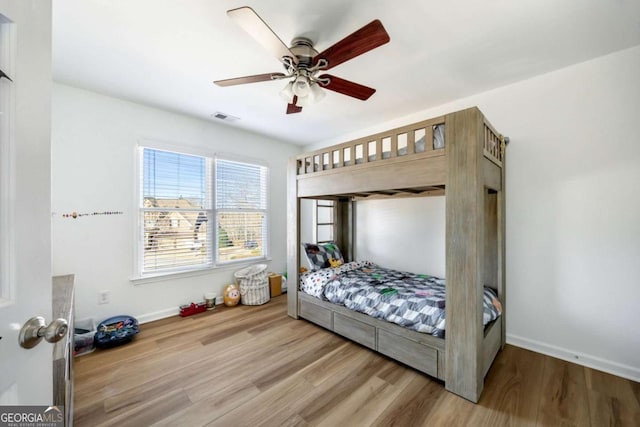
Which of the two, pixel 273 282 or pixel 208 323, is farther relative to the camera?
pixel 273 282

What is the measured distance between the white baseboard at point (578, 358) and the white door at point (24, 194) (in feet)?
10.7

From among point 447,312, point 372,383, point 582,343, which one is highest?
point 447,312

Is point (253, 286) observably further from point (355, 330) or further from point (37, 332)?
point (37, 332)

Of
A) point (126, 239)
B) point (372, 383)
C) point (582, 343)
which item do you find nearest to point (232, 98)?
point (126, 239)

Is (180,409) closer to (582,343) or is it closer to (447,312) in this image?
(447,312)

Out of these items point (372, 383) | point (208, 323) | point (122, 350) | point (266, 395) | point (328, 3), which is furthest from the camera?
point (208, 323)

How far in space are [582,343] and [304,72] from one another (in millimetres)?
3139

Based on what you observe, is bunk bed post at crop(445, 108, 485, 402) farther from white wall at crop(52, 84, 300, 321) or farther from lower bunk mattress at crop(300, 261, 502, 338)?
white wall at crop(52, 84, 300, 321)

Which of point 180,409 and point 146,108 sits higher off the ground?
point 146,108

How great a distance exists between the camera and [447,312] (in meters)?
1.81

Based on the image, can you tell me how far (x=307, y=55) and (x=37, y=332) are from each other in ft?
6.28

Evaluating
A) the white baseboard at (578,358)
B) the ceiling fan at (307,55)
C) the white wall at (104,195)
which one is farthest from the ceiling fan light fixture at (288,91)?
the white baseboard at (578,358)

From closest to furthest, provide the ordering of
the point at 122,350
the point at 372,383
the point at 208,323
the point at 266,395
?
the point at 266,395 < the point at 372,383 < the point at 122,350 < the point at 208,323
